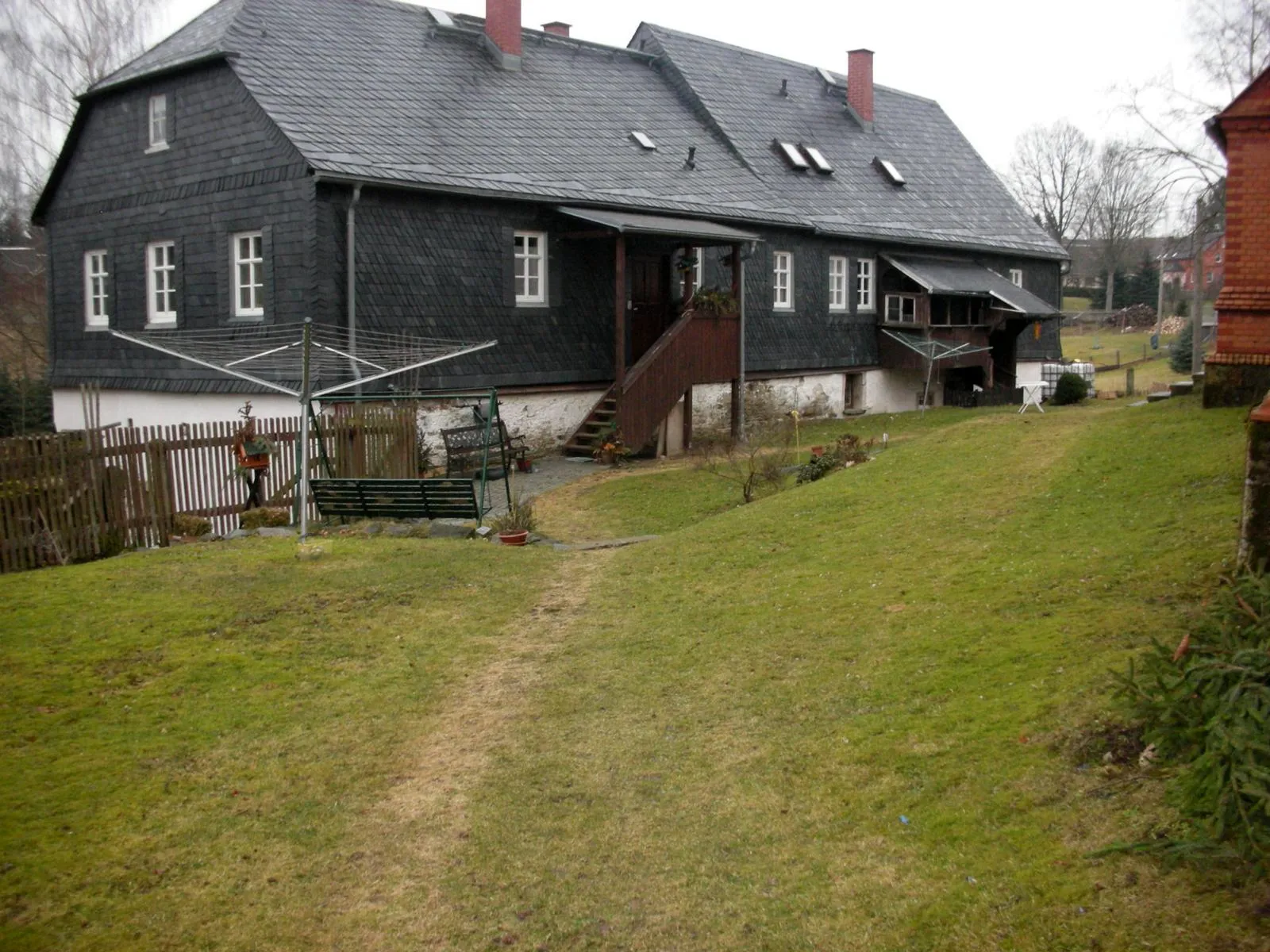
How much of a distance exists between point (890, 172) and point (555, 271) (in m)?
13.9

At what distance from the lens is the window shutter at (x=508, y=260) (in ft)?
71.1

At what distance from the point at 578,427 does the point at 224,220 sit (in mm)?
7106

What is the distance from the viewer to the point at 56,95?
37781 millimetres

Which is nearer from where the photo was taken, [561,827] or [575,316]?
[561,827]

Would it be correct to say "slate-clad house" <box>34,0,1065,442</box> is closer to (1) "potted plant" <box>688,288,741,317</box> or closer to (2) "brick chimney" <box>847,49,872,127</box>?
(1) "potted plant" <box>688,288,741,317</box>

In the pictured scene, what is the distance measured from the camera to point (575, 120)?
82.5 feet

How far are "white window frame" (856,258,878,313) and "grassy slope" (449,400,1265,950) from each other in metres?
18.7

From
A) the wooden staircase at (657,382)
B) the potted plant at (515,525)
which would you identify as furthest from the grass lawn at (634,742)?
the wooden staircase at (657,382)

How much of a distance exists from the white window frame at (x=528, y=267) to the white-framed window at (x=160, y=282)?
20.7 ft

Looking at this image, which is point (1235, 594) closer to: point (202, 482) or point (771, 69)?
point (202, 482)

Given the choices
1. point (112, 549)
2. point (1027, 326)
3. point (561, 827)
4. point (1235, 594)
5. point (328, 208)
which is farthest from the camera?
point (1027, 326)

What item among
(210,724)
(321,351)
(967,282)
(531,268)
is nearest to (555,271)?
(531,268)

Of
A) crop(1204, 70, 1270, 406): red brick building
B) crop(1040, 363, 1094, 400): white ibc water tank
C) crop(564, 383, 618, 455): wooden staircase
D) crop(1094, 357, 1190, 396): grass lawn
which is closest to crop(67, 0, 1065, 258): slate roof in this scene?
crop(1040, 363, 1094, 400): white ibc water tank

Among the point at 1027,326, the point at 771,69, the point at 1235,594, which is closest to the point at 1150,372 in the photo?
the point at 1027,326
